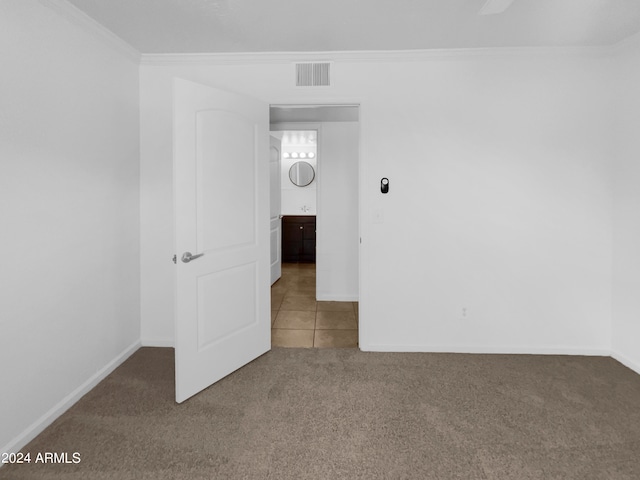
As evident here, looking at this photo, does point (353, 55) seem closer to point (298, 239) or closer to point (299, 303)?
point (299, 303)

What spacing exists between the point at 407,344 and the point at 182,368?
179cm

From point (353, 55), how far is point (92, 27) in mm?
1857

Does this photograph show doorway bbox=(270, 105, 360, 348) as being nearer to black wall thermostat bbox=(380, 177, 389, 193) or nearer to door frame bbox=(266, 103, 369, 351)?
door frame bbox=(266, 103, 369, 351)

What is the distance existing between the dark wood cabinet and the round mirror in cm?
99

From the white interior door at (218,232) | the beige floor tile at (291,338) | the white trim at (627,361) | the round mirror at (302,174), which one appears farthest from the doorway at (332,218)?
the round mirror at (302,174)

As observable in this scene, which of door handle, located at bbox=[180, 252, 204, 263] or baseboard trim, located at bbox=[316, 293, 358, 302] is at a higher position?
door handle, located at bbox=[180, 252, 204, 263]

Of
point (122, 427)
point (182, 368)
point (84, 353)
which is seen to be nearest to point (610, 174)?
point (182, 368)

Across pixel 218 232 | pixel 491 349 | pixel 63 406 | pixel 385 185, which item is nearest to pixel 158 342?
pixel 63 406

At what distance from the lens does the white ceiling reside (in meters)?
2.19

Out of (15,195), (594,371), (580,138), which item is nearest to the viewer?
(15,195)

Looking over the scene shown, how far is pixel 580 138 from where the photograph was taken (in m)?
2.87

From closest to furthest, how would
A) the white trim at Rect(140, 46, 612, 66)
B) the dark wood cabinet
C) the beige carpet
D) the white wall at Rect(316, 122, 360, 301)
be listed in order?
the beige carpet → the white trim at Rect(140, 46, 612, 66) → the white wall at Rect(316, 122, 360, 301) → the dark wood cabinet

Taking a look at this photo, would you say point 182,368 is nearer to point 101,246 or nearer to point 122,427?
point 122,427

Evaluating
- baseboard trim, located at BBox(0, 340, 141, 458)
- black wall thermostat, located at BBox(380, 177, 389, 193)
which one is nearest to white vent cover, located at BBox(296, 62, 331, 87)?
black wall thermostat, located at BBox(380, 177, 389, 193)
